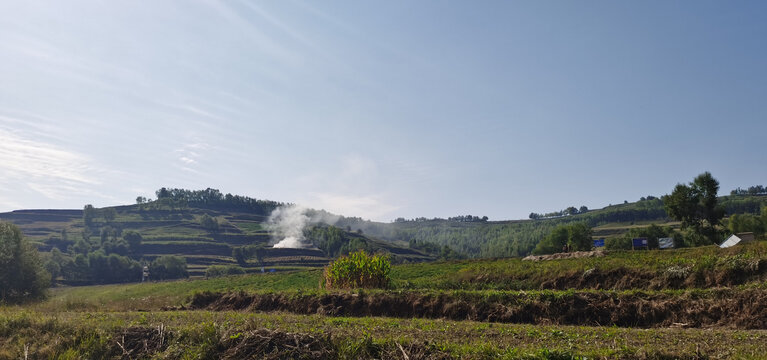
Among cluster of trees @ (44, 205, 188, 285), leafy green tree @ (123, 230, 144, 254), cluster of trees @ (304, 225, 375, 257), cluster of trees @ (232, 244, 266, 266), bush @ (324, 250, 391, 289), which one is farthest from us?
cluster of trees @ (304, 225, 375, 257)

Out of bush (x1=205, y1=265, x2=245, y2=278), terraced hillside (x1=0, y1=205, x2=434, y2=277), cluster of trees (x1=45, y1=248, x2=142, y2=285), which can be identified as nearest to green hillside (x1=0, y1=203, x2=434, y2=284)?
terraced hillside (x1=0, y1=205, x2=434, y2=277)

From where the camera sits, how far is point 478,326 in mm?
13133

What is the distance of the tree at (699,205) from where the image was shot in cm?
7556

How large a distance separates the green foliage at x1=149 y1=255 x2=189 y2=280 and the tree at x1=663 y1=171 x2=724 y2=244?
12364 cm

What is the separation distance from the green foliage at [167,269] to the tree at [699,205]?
12364 centimetres


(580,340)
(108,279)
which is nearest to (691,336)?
(580,340)

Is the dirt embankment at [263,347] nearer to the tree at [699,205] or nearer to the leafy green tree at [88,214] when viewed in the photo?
the tree at [699,205]

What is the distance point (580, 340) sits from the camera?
33.2 feet

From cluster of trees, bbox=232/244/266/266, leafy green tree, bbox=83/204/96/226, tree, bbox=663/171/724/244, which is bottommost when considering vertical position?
cluster of trees, bbox=232/244/266/266

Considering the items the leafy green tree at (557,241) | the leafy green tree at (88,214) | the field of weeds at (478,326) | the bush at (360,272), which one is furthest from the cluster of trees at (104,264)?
the field of weeds at (478,326)

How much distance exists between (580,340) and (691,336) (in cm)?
258

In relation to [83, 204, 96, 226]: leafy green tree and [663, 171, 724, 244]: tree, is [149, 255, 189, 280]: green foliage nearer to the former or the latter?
[83, 204, 96, 226]: leafy green tree

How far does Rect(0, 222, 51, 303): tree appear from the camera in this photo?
137ft

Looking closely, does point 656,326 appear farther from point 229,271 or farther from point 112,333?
point 229,271
